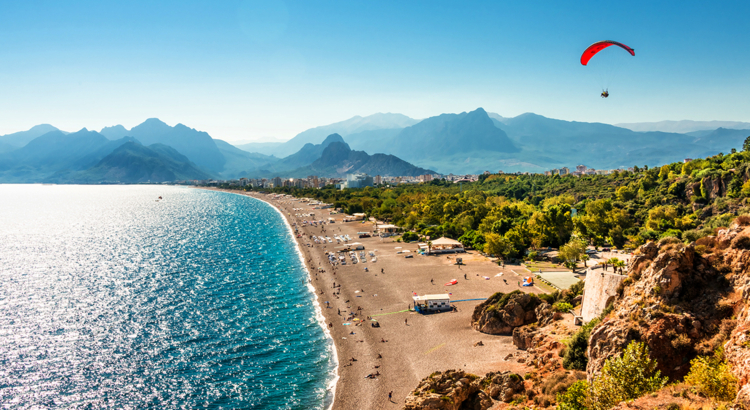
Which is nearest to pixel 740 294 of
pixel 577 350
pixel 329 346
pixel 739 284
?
pixel 739 284

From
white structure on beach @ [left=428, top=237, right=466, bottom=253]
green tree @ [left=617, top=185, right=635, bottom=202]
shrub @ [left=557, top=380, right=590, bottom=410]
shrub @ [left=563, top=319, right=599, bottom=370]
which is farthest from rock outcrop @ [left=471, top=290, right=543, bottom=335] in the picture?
green tree @ [left=617, top=185, right=635, bottom=202]

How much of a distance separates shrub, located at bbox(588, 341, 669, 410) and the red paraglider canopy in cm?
1669

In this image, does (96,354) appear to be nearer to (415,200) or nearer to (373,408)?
(373,408)

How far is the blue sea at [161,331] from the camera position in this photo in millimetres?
23188

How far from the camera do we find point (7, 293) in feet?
136

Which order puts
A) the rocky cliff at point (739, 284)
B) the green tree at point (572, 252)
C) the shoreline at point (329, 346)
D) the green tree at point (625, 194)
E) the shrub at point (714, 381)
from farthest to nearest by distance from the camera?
the green tree at point (625, 194)
the green tree at point (572, 252)
the shoreline at point (329, 346)
the rocky cliff at point (739, 284)
the shrub at point (714, 381)

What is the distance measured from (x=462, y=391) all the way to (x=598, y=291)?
32.5 feet

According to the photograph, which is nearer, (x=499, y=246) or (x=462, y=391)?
(x=462, y=391)

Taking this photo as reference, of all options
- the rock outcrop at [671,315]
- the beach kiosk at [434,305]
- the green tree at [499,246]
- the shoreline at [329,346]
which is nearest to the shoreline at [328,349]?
the shoreline at [329,346]

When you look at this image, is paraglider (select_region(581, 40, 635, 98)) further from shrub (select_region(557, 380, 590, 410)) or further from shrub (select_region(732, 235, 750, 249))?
shrub (select_region(557, 380, 590, 410))

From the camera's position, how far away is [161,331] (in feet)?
103

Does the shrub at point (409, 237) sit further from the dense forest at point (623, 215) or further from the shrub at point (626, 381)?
the shrub at point (626, 381)

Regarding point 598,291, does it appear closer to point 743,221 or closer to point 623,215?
point 743,221

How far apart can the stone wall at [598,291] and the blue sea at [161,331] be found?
1605 cm
